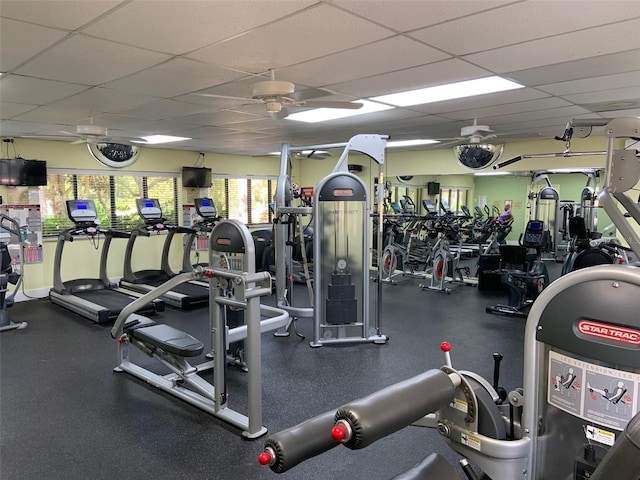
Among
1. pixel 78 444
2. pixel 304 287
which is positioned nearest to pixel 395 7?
pixel 78 444

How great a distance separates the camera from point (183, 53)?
2.68 meters

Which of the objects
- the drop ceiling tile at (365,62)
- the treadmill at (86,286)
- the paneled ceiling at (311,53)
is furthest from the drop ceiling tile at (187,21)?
the treadmill at (86,286)

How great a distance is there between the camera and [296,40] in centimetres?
244

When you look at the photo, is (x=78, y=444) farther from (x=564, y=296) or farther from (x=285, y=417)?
(x=564, y=296)

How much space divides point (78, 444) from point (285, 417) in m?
1.33

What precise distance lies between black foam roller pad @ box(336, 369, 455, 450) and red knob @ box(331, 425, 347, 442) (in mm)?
20

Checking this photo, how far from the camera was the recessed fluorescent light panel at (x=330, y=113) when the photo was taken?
4.40m

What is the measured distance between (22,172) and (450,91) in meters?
5.88

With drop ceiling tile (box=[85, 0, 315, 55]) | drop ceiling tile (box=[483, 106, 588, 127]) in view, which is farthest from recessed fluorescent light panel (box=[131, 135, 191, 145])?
drop ceiling tile (box=[483, 106, 588, 127])

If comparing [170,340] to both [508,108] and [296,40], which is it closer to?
[296,40]

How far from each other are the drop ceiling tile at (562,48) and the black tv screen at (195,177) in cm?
620

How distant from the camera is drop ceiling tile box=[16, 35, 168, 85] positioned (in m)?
2.55

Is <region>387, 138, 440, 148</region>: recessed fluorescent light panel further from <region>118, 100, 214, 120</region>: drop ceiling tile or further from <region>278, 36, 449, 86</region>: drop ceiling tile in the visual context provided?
<region>278, 36, 449, 86</region>: drop ceiling tile

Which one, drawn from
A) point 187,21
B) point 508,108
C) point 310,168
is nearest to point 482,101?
point 508,108
